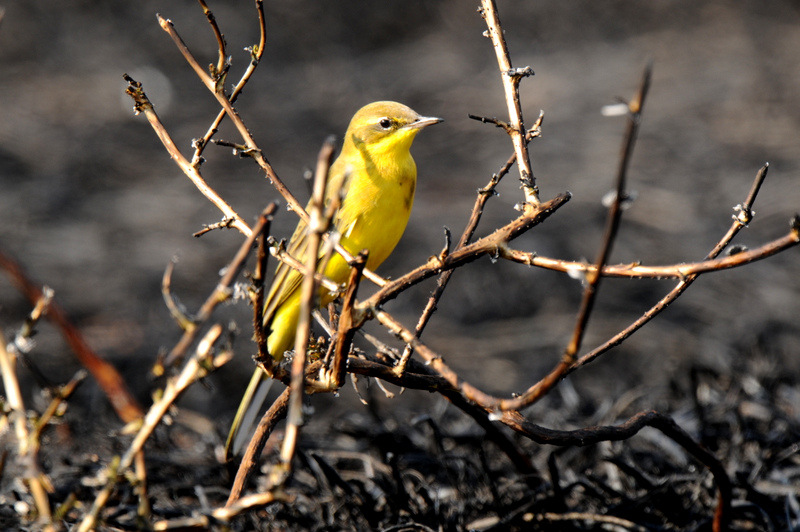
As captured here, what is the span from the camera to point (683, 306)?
552 cm

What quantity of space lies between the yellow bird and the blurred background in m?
1.02

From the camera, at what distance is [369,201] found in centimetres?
275

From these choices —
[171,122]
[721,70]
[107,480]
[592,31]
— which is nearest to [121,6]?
[171,122]

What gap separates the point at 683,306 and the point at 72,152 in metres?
5.71

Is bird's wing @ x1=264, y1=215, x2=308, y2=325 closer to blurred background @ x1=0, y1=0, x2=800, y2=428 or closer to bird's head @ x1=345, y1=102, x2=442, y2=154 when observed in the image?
bird's head @ x1=345, y1=102, x2=442, y2=154

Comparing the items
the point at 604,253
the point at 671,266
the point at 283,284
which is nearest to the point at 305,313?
the point at 604,253

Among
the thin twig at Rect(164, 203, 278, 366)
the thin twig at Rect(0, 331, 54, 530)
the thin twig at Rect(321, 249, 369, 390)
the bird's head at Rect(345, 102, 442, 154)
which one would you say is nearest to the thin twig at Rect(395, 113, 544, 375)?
the thin twig at Rect(321, 249, 369, 390)

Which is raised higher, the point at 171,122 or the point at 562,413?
the point at 171,122

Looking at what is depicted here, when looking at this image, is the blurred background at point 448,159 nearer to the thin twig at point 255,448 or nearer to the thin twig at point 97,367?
the thin twig at point 97,367

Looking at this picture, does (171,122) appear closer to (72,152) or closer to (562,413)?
(72,152)

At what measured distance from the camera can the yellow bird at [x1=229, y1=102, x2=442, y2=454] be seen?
2734 mm

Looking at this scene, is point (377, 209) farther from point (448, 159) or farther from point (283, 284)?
point (448, 159)

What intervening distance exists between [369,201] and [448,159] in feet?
16.5

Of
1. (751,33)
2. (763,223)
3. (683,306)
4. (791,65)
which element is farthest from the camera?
(751,33)
